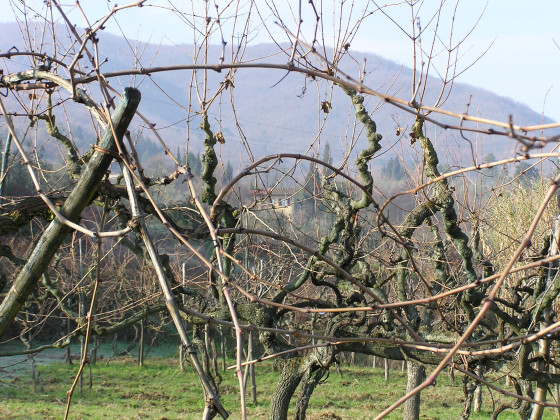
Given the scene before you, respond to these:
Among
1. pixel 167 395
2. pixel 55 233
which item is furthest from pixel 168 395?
pixel 55 233

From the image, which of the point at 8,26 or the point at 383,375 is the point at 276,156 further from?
the point at 8,26

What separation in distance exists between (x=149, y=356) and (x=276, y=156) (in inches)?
702

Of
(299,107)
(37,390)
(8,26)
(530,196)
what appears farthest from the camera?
(8,26)

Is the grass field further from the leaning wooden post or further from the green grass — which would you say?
the leaning wooden post

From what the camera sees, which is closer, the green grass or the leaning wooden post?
the leaning wooden post

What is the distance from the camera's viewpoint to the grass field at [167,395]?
33.8 ft

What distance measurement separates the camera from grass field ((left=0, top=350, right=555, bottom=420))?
33.8 feet

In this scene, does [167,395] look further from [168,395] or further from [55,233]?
[55,233]

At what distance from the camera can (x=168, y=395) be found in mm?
12461

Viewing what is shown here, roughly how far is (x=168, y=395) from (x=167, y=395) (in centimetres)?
3

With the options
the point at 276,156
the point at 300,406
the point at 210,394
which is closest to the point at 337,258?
Result: the point at 300,406

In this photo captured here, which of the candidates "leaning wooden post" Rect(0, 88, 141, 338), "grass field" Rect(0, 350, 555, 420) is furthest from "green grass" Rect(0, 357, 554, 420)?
"leaning wooden post" Rect(0, 88, 141, 338)

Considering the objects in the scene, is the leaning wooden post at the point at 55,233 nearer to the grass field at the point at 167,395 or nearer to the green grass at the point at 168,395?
the green grass at the point at 168,395

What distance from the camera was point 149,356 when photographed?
701 inches
